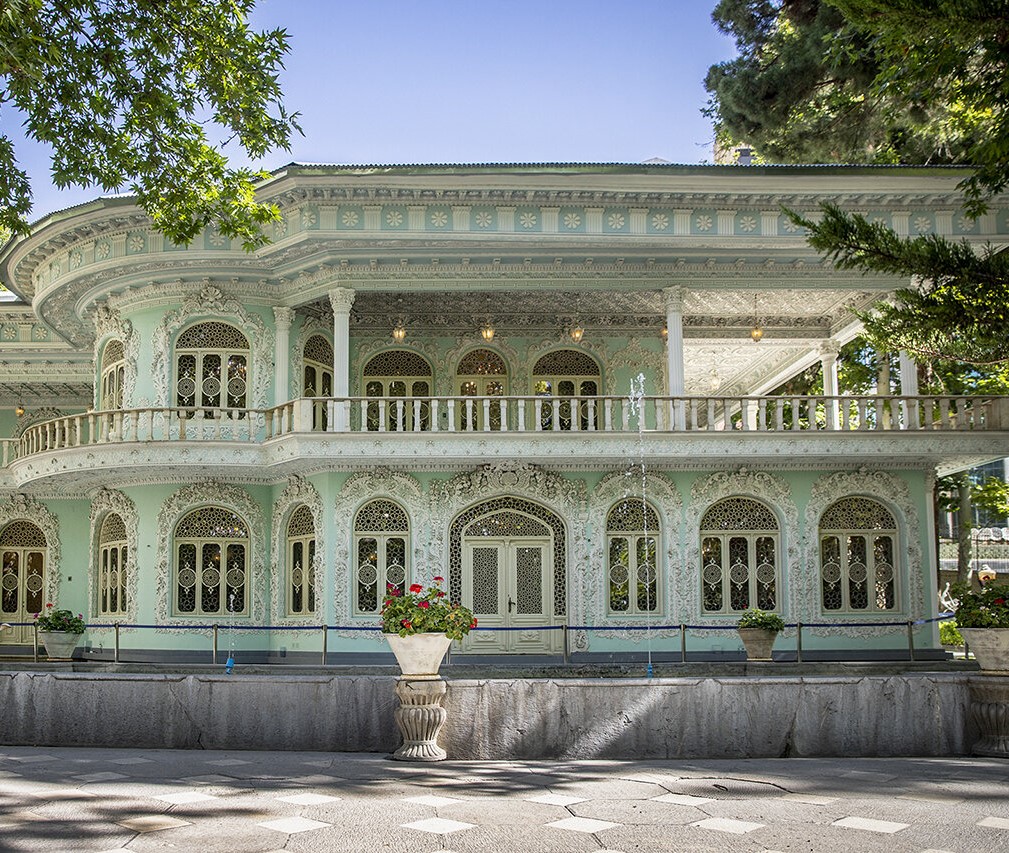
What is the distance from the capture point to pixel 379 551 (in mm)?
21781

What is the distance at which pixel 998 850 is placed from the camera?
296 inches

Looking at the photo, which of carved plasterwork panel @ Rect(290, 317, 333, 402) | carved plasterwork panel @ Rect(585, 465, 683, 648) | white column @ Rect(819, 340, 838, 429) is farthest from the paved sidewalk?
white column @ Rect(819, 340, 838, 429)

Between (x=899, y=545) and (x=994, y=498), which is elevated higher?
(x=994, y=498)

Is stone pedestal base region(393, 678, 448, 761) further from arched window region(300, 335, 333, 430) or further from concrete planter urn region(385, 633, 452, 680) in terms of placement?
arched window region(300, 335, 333, 430)

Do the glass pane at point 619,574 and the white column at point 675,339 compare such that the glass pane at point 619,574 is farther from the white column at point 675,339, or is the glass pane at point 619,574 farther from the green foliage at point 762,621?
the white column at point 675,339

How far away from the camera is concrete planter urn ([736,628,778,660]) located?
20.3 metres

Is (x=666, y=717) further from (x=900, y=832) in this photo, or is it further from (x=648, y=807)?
(x=900, y=832)

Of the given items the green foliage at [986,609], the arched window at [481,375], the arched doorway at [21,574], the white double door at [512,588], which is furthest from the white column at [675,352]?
the arched doorway at [21,574]

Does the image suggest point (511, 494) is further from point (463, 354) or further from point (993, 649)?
point (993, 649)

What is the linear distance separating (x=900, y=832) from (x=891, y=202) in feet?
52.3

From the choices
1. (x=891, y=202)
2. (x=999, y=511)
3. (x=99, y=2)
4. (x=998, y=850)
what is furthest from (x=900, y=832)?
(x=999, y=511)

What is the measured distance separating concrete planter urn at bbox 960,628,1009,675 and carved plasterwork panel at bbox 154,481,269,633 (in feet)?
45.4

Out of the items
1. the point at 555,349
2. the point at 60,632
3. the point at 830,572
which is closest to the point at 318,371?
the point at 555,349

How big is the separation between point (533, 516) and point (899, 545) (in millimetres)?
6703
